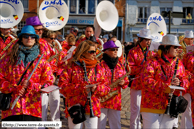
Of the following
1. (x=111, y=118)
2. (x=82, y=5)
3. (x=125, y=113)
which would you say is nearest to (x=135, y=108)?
(x=111, y=118)

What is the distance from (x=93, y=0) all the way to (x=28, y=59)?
84.2 ft

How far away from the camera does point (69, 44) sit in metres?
7.27

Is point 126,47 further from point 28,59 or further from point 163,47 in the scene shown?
point 28,59

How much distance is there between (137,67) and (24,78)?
10.1 feet

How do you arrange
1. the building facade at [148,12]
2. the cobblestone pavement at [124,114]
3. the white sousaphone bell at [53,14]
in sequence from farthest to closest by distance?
the building facade at [148,12] → the cobblestone pavement at [124,114] → the white sousaphone bell at [53,14]

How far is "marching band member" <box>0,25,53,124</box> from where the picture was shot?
366cm

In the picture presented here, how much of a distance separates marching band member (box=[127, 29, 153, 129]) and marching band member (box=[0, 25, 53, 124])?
8.52 ft

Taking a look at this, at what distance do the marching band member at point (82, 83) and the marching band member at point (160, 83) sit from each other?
704 millimetres

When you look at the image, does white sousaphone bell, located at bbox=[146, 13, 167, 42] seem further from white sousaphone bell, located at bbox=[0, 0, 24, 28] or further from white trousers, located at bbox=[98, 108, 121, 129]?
white sousaphone bell, located at bbox=[0, 0, 24, 28]

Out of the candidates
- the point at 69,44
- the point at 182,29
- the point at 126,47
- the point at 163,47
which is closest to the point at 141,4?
the point at 182,29

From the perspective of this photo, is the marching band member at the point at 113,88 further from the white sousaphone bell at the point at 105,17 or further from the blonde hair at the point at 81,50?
the white sousaphone bell at the point at 105,17

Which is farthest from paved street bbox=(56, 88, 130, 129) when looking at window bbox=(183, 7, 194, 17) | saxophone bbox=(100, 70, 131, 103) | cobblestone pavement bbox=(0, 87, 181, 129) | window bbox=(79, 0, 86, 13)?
window bbox=(183, 7, 194, 17)

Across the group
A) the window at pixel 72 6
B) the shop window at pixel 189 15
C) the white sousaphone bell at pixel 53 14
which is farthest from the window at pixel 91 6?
the white sousaphone bell at pixel 53 14

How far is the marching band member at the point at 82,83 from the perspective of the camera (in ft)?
13.2
